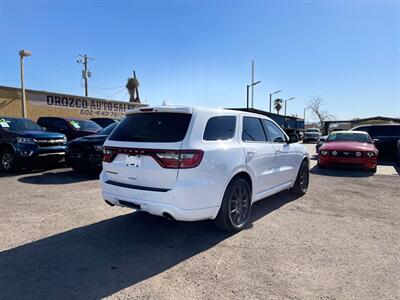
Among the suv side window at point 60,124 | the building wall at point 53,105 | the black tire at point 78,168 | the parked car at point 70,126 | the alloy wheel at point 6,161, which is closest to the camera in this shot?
the black tire at point 78,168

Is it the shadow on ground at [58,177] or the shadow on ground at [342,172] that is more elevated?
the shadow on ground at [58,177]

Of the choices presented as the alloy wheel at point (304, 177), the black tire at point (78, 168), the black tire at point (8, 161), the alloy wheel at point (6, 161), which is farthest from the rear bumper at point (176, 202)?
the alloy wheel at point (6, 161)

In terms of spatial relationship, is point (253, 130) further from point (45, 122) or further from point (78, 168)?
point (45, 122)

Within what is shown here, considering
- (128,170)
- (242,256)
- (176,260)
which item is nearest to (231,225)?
(242,256)

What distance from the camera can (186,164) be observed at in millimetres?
3639

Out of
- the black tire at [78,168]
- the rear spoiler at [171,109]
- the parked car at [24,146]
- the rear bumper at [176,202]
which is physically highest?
the rear spoiler at [171,109]

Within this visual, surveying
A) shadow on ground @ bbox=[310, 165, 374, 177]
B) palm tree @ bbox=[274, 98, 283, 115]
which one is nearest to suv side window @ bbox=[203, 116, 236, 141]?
shadow on ground @ bbox=[310, 165, 374, 177]

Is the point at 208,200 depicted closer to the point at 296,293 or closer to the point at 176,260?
the point at 176,260

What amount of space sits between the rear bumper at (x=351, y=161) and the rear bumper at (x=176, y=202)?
7903 mm

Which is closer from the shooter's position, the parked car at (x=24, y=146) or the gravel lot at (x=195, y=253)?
the gravel lot at (x=195, y=253)

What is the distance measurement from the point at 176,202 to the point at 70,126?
32.8 feet

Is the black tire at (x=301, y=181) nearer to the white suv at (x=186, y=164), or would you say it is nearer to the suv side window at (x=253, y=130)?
the suv side window at (x=253, y=130)

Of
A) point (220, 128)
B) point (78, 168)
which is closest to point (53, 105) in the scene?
point (78, 168)

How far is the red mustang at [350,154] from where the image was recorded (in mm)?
Answer: 10109
